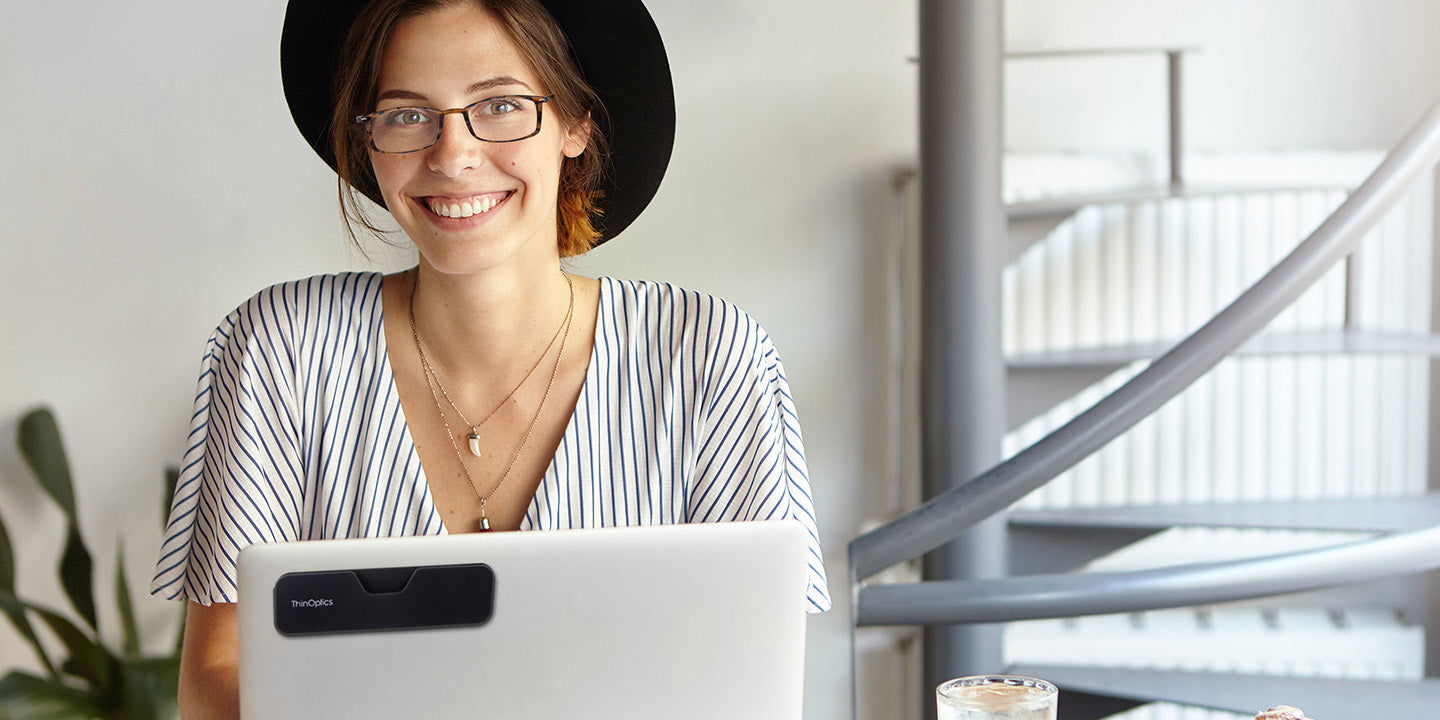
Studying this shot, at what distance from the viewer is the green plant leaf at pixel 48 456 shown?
2367 mm

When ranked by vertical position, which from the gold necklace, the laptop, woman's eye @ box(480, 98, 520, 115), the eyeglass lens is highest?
woman's eye @ box(480, 98, 520, 115)

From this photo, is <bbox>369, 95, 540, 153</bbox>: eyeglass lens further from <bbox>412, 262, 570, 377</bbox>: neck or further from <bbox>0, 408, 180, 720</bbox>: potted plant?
<bbox>0, 408, 180, 720</bbox>: potted plant

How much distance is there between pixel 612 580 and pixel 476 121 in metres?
0.69

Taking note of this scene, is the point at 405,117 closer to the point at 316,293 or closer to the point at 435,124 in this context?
the point at 435,124

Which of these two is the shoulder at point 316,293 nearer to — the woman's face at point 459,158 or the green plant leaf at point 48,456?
the woman's face at point 459,158

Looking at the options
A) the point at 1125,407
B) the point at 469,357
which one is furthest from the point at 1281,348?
the point at 469,357

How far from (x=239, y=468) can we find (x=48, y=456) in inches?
57.6

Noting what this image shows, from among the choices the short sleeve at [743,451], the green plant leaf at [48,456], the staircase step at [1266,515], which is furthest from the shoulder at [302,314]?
the staircase step at [1266,515]

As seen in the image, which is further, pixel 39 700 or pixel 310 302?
pixel 39 700

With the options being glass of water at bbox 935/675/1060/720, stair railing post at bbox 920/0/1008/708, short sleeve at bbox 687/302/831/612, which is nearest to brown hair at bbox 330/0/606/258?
short sleeve at bbox 687/302/831/612

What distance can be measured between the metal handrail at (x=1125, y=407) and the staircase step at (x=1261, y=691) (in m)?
0.56

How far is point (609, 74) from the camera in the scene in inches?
53.9

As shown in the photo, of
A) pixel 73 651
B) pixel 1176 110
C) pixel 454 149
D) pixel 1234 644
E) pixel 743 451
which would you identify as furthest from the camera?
pixel 1234 644

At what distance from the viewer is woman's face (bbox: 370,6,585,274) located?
1.20 metres
